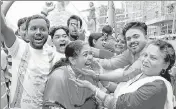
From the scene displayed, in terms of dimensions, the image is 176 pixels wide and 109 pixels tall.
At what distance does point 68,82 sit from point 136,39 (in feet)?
2.56

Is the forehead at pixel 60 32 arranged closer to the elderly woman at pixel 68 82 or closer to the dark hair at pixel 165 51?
the elderly woman at pixel 68 82

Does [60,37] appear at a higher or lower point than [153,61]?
higher

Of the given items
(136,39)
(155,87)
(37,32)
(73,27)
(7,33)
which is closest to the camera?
(155,87)

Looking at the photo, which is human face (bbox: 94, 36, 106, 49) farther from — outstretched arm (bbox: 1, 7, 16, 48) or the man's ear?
outstretched arm (bbox: 1, 7, 16, 48)

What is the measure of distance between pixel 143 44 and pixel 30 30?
3.47 feet

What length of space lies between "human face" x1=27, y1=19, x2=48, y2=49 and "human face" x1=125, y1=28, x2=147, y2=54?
785mm

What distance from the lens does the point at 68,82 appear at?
1.89 m

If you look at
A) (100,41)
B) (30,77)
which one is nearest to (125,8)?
(100,41)

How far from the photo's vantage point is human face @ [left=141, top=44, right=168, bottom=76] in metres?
1.66

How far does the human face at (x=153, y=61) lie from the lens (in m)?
1.66

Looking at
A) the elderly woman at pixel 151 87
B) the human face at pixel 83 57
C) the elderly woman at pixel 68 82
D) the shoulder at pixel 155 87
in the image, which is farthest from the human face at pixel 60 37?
the shoulder at pixel 155 87

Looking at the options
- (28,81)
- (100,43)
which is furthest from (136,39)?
(100,43)

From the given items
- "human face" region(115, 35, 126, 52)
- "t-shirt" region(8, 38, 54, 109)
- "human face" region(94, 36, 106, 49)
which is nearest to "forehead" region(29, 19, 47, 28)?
"t-shirt" region(8, 38, 54, 109)

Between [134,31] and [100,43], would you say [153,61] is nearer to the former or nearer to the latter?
[134,31]
